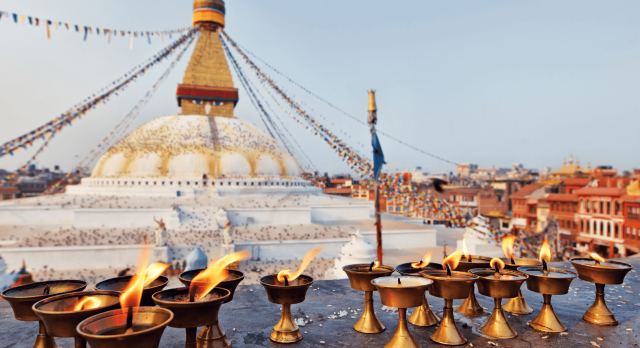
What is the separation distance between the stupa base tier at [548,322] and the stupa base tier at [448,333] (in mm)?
511

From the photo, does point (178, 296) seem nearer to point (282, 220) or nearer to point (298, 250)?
point (298, 250)

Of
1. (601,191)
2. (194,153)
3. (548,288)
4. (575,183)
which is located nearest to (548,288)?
(548,288)

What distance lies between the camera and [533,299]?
3.04 m

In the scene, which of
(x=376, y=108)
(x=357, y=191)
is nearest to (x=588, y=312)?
(x=376, y=108)

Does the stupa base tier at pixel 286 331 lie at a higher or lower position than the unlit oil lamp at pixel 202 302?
lower

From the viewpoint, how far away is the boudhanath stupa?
1035 cm

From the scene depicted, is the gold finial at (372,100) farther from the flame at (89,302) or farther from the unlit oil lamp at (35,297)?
the flame at (89,302)

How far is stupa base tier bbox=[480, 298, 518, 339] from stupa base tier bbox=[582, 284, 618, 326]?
1.97 ft

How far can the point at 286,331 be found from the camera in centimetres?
209

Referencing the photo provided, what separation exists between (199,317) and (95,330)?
363 mm

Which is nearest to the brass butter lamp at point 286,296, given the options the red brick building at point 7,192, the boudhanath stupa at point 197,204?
the boudhanath stupa at point 197,204

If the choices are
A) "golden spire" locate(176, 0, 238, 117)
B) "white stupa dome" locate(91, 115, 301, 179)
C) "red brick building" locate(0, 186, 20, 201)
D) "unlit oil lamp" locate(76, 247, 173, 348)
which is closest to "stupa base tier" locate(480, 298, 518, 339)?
"unlit oil lamp" locate(76, 247, 173, 348)

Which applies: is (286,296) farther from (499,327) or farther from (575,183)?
(575,183)

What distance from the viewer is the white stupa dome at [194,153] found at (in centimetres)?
1673
